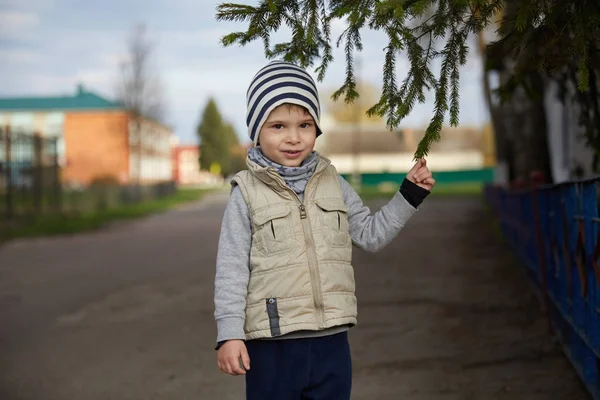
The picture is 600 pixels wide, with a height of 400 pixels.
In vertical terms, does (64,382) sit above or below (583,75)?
below

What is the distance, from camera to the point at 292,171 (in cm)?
286

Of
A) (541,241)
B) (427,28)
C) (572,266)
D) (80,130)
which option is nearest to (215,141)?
(80,130)

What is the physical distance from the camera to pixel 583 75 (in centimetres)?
297

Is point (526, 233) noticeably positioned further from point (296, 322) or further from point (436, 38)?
point (296, 322)

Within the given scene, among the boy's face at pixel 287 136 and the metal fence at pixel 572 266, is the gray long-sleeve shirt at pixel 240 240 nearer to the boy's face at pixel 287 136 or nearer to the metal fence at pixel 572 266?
the boy's face at pixel 287 136

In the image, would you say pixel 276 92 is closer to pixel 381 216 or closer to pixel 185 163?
pixel 381 216

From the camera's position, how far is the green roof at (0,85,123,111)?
74938 mm

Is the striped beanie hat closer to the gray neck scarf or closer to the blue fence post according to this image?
the gray neck scarf

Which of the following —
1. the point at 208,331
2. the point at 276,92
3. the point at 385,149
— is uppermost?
the point at 385,149

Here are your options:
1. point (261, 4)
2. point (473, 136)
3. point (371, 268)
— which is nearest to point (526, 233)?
point (371, 268)

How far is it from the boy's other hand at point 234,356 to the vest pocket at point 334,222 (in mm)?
475

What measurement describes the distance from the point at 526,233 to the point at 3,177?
41.6 ft

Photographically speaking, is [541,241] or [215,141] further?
[215,141]

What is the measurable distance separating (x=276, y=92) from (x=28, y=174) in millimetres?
17168
